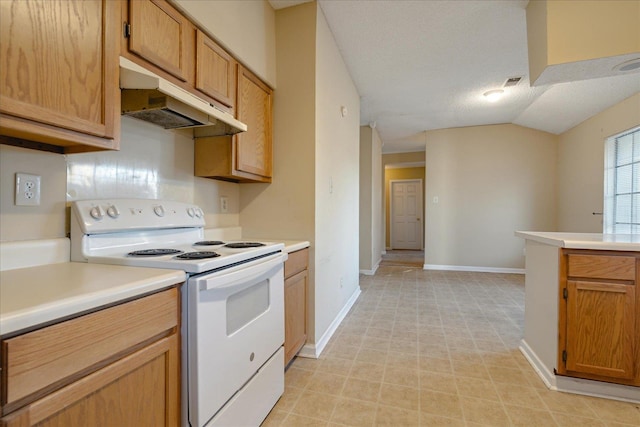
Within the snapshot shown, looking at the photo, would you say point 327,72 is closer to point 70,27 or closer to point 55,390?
point 70,27

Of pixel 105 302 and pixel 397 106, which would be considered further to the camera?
pixel 397 106

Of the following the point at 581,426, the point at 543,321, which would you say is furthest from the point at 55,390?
the point at 543,321

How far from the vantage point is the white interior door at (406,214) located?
27.2 feet

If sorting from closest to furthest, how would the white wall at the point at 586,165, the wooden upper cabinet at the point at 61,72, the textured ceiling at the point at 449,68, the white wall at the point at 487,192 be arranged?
1. the wooden upper cabinet at the point at 61,72
2. the textured ceiling at the point at 449,68
3. the white wall at the point at 586,165
4. the white wall at the point at 487,192

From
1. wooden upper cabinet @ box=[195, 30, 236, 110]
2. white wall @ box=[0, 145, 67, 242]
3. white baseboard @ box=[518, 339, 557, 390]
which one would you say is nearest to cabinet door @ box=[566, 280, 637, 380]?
white baseboard @ box=[518, 339, 557, 390]

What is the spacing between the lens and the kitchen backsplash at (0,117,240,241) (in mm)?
1110

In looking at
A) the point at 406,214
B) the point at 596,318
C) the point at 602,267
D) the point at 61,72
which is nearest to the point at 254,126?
the point at 61,72

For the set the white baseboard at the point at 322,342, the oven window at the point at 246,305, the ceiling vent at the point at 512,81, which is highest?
the ceiling vent at the point at 512,81

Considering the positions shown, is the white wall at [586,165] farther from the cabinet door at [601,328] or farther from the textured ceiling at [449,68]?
the cabinet door at [601,328]

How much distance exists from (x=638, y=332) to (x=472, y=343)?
39.7 inches

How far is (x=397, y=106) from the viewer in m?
4.29

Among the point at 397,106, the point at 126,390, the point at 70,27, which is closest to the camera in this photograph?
the point at 126,390

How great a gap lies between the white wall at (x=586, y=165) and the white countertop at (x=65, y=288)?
15.3 ft

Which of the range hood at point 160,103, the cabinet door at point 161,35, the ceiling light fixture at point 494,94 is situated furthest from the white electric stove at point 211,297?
the ceiling light fixture at point 494,94
